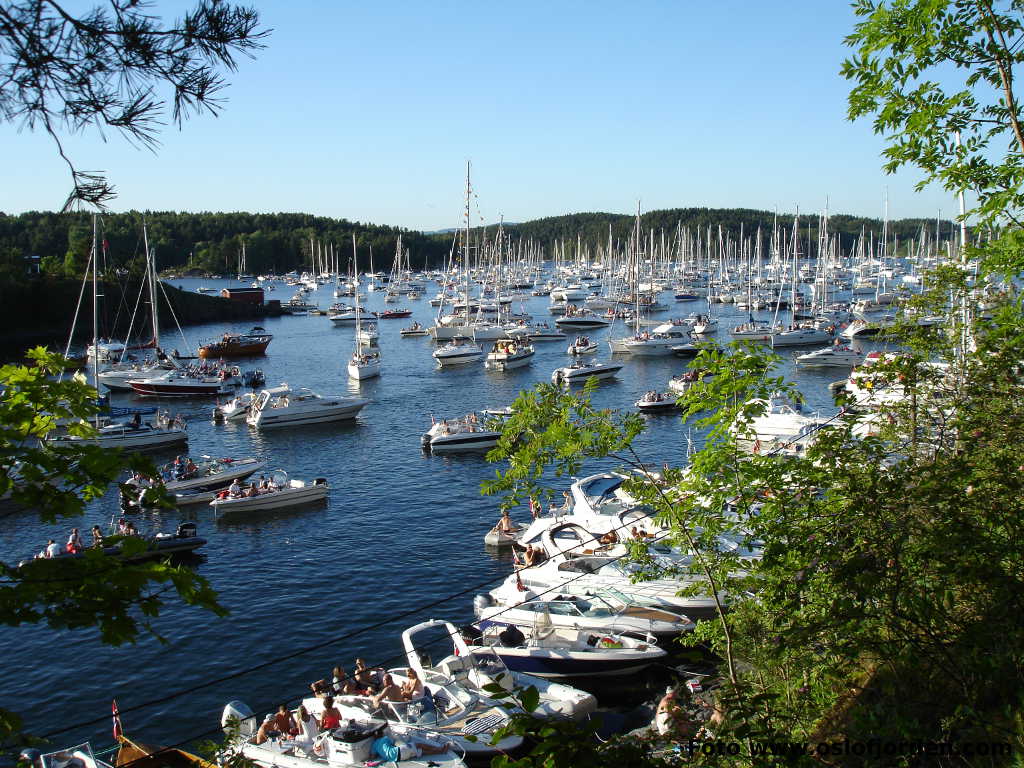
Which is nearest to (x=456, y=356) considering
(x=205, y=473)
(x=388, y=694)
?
(x=205, y=473)

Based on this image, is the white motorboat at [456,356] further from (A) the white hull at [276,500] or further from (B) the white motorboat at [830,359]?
(A) the white hull at [276,500]

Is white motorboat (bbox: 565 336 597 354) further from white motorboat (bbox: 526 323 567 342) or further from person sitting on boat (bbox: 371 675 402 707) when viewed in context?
person sitting on boat (bbox: 371 675 402 707)

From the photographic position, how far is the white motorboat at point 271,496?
31531 mm

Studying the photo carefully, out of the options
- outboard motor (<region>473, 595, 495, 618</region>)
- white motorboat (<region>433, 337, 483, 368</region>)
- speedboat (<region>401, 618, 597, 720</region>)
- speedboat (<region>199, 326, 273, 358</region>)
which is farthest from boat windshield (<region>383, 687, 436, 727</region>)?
speedboat (<region>199, 326, 273, 358</region>)

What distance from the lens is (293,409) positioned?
153 ft

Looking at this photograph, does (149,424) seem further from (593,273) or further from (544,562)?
(593,273)

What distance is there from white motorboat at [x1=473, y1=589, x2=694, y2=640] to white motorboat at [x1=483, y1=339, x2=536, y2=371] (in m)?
45.6

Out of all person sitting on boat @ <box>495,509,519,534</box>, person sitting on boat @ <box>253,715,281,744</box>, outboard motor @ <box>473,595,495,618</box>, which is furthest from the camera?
person sitting on boat @ <box>495,509,519,534</box>

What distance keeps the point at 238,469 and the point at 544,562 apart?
18.2 meters

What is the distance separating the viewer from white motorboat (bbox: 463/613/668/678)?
1839cm

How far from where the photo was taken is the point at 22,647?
21.5 meters

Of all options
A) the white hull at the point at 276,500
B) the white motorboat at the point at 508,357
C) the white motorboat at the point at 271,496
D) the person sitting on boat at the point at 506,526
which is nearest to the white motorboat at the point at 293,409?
the white motorboat at the point at 271,496

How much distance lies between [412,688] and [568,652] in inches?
155

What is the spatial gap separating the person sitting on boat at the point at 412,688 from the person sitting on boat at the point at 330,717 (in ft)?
4.15
